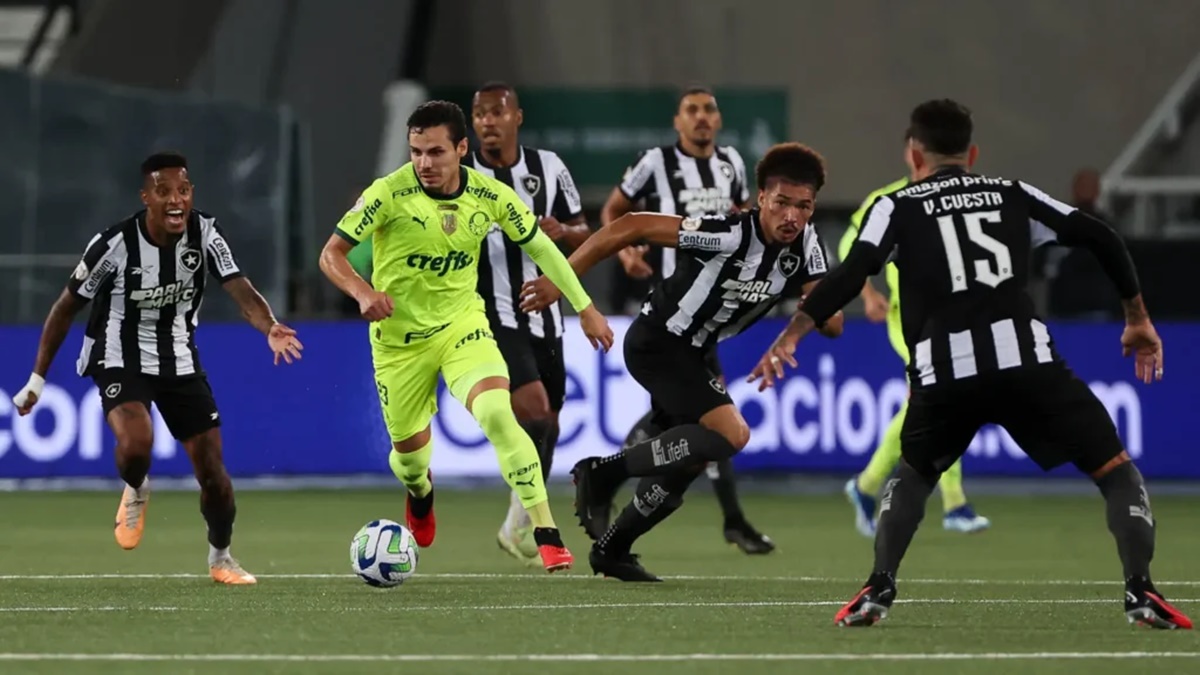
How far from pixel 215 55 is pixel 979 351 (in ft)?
51.1

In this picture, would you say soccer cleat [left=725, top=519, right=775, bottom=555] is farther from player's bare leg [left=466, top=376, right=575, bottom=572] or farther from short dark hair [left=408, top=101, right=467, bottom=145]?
short dark hair [left=408, top=101, right=467, bottom=145]

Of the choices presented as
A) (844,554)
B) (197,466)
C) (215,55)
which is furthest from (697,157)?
(215,55)

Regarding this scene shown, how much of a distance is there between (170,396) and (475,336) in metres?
1.32

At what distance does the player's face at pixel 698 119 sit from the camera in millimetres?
12328

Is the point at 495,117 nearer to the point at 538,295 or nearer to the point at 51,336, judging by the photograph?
the point at 538,295

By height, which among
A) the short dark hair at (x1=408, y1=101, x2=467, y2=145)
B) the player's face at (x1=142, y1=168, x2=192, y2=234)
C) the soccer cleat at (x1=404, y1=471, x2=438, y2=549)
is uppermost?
the short dark hair at (x1=408, y1=101, x2=467, y2=145)

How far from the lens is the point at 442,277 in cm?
988

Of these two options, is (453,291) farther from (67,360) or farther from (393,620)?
(67,360)

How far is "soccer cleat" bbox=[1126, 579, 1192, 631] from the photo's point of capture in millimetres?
7602

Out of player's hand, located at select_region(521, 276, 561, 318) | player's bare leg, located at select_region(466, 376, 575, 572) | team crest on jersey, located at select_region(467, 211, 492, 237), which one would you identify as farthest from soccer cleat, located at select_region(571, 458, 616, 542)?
team crest on jersey, located at select_region(467, 211, 492, 237)

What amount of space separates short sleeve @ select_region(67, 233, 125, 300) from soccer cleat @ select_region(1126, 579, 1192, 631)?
4.50 metres

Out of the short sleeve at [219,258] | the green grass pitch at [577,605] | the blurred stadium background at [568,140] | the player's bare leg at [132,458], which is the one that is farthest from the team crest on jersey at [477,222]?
the blurred stadium background at [568,140]

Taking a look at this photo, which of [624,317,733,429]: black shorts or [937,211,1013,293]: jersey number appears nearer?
[937,211,1013,293]: jersey number

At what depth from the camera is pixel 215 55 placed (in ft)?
72.8
